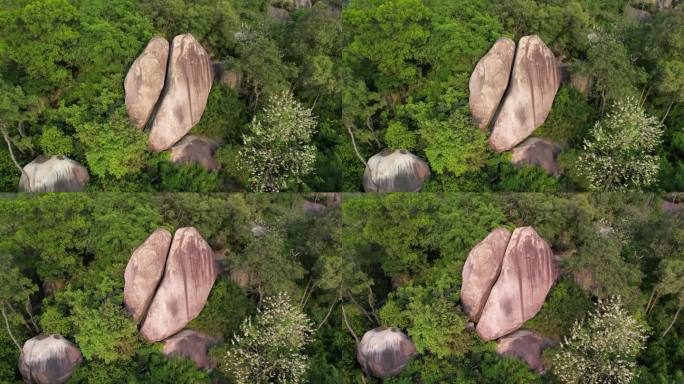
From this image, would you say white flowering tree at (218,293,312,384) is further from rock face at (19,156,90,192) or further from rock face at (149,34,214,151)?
rock face at (19,156,90,192)

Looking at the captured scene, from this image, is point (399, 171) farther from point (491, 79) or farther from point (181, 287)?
point (181, 287)

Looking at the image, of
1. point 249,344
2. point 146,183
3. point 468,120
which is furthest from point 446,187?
point 146,183

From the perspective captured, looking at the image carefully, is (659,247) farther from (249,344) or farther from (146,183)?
(146,183)

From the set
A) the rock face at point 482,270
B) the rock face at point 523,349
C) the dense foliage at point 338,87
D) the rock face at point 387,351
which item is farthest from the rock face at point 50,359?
the rock face at point 523,349

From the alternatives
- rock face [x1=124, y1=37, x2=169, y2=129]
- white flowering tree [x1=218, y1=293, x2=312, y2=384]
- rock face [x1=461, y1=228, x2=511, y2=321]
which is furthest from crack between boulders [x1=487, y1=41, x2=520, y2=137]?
rock face [x1=124, y1=37, x2=169, y2=129]

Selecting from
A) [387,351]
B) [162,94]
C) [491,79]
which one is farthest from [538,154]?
[162,94]
